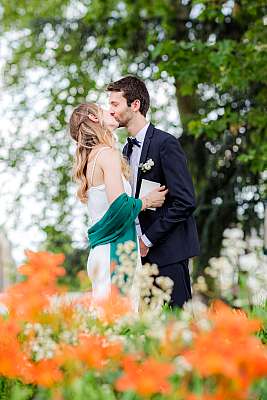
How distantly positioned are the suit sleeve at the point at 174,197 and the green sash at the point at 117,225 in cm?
13

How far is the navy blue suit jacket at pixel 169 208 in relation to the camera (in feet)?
15.3

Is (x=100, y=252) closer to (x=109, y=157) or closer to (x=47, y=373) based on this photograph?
(x=109, y=157)

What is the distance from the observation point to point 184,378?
100 inches

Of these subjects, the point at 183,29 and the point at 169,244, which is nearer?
the point at 169,244

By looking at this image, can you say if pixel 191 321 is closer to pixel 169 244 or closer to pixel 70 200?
pixel 169 244

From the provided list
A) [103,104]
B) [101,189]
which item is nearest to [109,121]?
[101,189]

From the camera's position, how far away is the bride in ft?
14.6

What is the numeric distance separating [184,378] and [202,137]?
31.7 ft

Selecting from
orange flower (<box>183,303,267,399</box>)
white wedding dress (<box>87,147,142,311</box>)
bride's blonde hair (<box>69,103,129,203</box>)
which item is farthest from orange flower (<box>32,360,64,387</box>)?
bride's blonde hair (<box>69,103,129,203</box>)

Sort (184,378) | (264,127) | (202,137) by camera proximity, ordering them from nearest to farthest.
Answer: (184,378) < (264,127) < (202,137)

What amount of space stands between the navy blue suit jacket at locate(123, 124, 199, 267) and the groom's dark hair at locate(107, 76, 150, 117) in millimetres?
161

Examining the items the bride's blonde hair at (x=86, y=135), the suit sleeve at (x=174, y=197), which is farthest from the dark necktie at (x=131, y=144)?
the bride's blonde hair at (x=86, y=135)

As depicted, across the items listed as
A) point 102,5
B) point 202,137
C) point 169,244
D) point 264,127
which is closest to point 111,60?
point 102,5

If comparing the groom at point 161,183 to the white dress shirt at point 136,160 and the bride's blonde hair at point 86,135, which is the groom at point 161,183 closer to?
the white dress shirt at point 136,160
